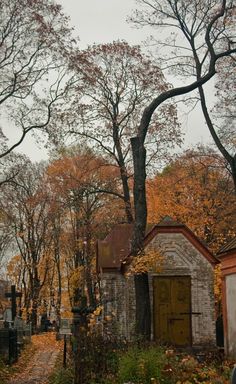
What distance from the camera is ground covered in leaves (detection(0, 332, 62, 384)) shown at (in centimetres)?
1546

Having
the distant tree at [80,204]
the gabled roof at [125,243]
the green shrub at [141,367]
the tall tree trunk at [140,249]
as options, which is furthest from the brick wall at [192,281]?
the green shrub at [141,367]

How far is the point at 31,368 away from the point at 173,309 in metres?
6.14

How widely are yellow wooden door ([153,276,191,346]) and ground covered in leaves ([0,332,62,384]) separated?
425 cm

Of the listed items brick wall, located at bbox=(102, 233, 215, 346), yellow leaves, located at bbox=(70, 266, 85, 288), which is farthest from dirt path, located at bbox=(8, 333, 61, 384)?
yellow leaves, located at bbox=(70, 266, 85, 288)

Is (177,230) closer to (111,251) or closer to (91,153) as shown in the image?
(111,251)

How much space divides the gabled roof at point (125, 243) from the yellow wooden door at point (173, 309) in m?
1.40

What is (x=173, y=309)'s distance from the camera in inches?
872

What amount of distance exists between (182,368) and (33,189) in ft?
92.9

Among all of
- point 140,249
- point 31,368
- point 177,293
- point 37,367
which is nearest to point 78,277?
point 177,293

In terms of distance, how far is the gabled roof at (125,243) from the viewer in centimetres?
2264

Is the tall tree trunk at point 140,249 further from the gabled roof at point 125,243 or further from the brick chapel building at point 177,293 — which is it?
the brick chapel building at point 177,293

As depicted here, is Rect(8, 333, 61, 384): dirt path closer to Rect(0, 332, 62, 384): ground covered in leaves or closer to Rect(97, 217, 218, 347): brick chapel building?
Rect(0, 332, 62, 384): ground covered in leaves

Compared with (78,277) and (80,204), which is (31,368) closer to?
(80,204)

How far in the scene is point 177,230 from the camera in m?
22.7
